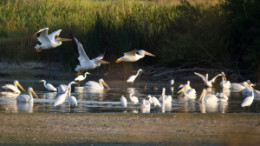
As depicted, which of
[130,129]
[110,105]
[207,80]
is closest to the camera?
[130,129]

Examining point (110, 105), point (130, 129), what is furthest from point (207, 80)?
point (130, 129)

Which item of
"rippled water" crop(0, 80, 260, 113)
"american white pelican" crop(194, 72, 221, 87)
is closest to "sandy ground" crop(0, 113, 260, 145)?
"rippled water" crop(0, 80, 260, 113)

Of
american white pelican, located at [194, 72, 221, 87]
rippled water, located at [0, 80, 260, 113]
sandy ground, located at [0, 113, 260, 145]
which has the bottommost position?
sandy ground, located at [0, 113, 260, 145]

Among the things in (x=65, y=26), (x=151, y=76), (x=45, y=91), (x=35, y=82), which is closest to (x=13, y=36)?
(x=65, y=26)

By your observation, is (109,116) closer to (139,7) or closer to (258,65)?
(258,65)

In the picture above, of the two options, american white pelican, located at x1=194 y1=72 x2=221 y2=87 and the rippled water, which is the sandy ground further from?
american white pelican, located at x1=194 y1=72 x2=221 y2=87

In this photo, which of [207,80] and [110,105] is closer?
[110,105]

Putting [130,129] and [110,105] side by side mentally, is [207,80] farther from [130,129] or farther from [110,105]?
[130,129]

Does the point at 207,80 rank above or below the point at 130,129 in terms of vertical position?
above

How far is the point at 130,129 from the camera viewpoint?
1055cm

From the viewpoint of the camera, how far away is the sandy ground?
952 cm

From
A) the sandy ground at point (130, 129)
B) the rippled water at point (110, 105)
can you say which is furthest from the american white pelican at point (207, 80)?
the sandy ground at point (130, 129)

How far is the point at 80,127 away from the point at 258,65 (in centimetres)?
1241

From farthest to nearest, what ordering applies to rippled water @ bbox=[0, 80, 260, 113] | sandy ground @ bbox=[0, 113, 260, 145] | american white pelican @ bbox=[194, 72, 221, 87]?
1. american white pelican @ bbox=[194, 72, 221, 87]
2. rippled water @ bbox=[0, 80, 260, 113]
3. sandy ground @ bbox=[0, 113, 260, 145]
